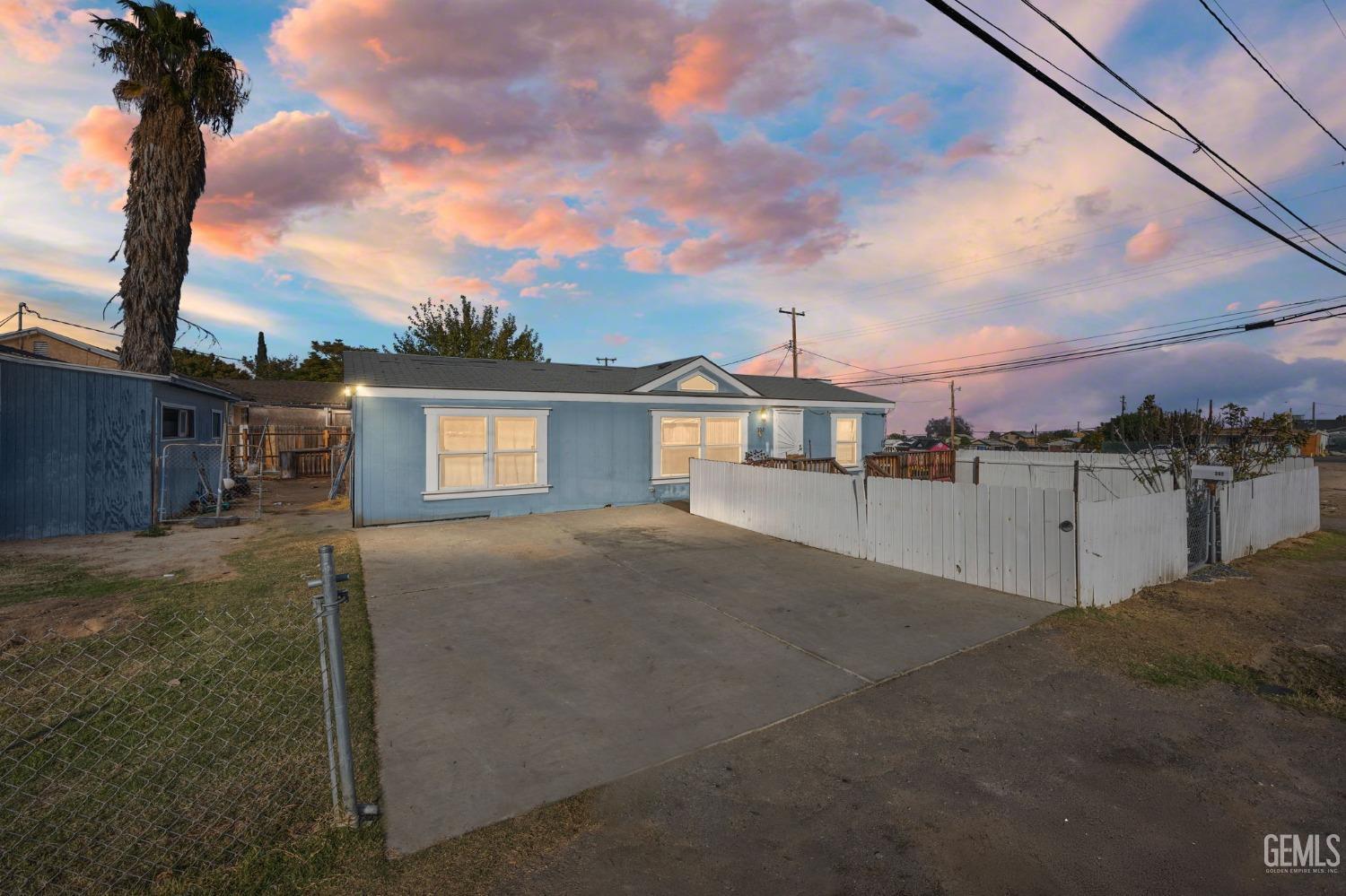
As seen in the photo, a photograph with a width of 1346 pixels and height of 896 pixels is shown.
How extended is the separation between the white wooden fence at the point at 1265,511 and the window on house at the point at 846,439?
35.3 feet

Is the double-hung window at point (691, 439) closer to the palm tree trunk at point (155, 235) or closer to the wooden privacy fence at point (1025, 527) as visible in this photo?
the wooden privacy fence at point (1025, 527)

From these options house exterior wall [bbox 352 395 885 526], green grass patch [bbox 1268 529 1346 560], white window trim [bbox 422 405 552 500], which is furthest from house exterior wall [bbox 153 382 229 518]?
green grass patch [bbox 1268 529 1346 560]

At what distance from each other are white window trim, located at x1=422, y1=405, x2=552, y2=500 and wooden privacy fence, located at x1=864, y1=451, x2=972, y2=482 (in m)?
8.41

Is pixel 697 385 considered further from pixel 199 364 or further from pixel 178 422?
pixel 199 364

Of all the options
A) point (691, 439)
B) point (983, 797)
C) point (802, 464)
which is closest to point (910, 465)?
point (802, 464)

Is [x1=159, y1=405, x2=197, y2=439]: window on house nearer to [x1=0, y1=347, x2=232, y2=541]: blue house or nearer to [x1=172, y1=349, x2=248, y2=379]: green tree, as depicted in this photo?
[x1=0, y1=347, x2=232, y2=541]: blue house

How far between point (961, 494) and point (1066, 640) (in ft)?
8.40

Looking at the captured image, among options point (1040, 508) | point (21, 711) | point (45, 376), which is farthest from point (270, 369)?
point (1040, 508)

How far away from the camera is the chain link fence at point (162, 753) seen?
2953mm

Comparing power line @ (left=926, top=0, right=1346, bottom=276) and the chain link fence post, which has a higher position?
power line @ (left=926, top=0, right=1346, bottom=276)

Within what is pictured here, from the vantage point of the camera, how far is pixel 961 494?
26.8 feet

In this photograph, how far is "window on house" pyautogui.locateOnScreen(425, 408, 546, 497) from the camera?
13.6m

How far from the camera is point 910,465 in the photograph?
15602mm

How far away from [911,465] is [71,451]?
19.0 m
